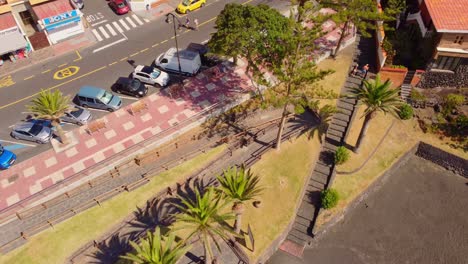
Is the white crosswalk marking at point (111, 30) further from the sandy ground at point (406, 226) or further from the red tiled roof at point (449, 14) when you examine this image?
the red tiled roof at point (449, 14)

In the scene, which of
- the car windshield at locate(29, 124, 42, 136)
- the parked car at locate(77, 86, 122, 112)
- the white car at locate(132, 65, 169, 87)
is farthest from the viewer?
the white car at locate(132, 65, 169, 87)

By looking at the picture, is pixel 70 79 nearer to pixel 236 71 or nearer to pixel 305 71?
pixel 236 71

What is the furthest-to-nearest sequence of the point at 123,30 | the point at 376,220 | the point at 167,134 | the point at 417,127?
the point at 123,30, the point at 417,127, the point at 167,134, the point at 376,220

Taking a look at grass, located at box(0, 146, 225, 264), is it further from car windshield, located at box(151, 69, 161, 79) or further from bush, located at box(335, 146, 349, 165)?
bush, located at box(335, 146, 349, 165)

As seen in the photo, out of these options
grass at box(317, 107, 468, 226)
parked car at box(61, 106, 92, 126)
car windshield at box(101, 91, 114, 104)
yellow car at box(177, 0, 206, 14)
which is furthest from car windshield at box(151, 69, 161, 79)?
grass at box(317, 107, 468, 226)

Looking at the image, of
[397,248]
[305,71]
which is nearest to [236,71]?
[305,71]

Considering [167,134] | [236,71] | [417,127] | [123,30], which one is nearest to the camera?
[167,134]

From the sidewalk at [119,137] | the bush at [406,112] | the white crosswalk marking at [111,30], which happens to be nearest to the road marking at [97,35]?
the white crosswalk marking at [111,30]
